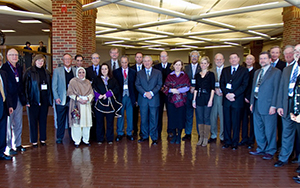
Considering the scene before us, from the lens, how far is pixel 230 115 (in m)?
4.87

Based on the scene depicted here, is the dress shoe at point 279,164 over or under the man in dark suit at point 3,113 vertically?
under

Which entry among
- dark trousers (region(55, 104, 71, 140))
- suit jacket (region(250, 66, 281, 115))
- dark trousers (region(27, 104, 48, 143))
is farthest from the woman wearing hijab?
suit jacket (region(250, 66, 281, 115))

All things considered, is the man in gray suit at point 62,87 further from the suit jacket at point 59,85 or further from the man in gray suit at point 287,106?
the man in gray suit at point 287,106

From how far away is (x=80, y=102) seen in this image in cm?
487

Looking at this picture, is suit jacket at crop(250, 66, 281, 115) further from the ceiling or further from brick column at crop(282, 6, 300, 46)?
brick column at crop(282, 6, 300, 46)

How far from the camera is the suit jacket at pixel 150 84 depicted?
201 inches

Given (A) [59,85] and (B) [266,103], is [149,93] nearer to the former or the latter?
(A) [59,85]

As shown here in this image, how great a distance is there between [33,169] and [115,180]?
136 cm

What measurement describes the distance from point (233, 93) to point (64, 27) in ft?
16.1

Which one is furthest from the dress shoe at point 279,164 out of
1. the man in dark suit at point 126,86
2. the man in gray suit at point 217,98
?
the man in dark suit at point 126,86

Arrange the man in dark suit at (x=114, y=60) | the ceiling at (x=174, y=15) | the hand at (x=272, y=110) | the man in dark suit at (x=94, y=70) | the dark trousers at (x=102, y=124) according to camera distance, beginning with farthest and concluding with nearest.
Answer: the ceiling at (x=174, y=15), the man in dark suit at (x=114, y=60), the man in dark suit at (x=94, y=70), the dark trousers at (x=102, y=124), the hand at (x=272, y=110)

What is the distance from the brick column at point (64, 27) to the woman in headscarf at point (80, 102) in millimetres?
2470

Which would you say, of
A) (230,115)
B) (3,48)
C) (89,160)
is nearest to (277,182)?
(230,115)

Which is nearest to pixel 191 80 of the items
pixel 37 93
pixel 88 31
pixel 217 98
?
pixel 217 98
